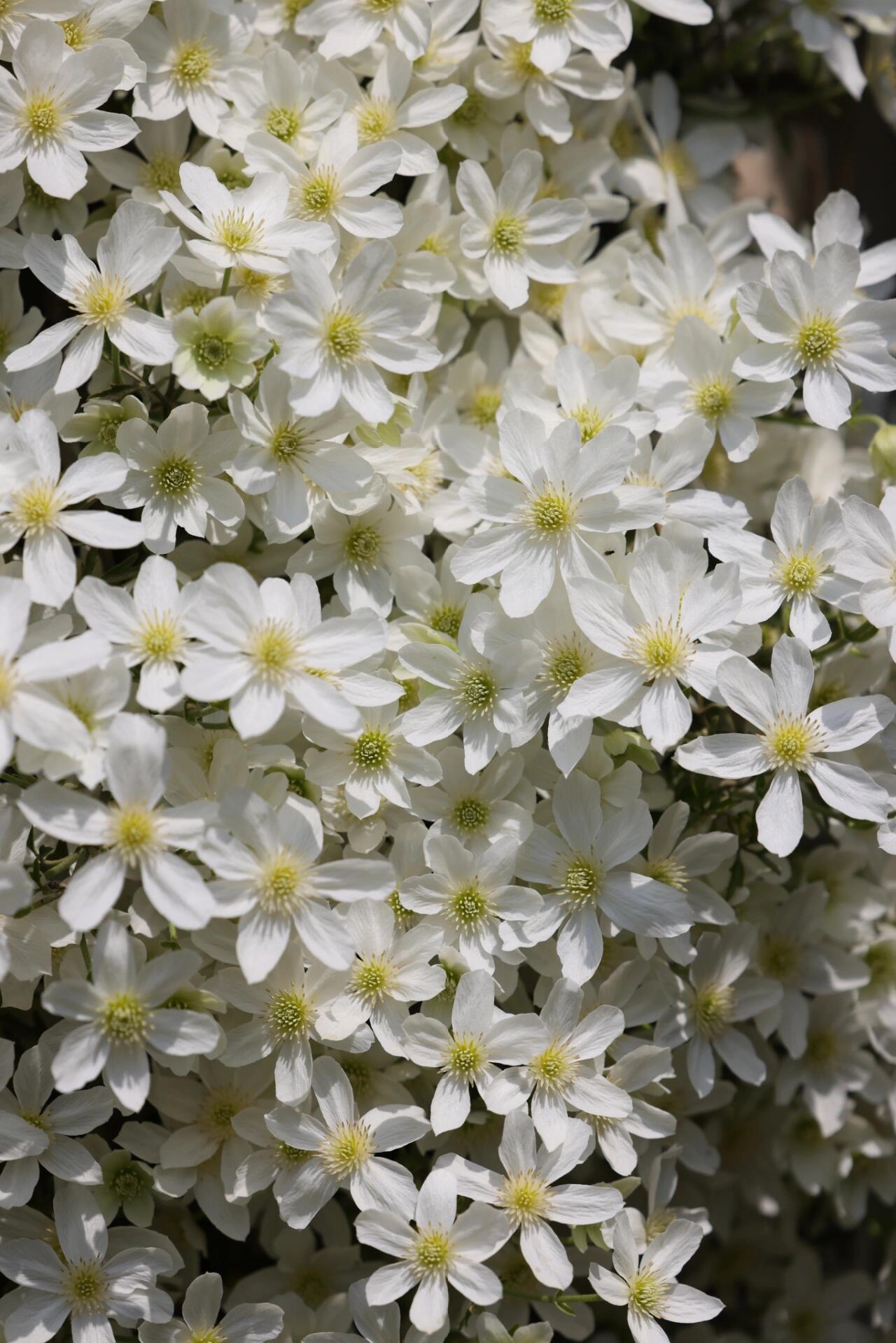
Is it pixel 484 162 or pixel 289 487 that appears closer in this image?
pixel 289 487

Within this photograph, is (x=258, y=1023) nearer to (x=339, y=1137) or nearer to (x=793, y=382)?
(x=339, y=1137)

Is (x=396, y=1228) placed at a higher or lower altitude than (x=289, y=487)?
lower

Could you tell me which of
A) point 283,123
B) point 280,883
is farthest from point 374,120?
point 280,883

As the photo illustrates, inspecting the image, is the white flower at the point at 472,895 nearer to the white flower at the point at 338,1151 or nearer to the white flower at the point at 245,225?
the white flower at the point at 338,1151

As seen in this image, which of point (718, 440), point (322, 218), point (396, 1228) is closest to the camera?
point (396, 1228)

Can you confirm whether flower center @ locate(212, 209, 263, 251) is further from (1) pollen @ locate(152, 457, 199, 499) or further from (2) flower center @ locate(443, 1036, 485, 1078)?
(2) flower center @ locate(443, 1036, 485, 1078)

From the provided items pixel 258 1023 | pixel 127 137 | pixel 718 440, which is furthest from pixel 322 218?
pixel 258 1023
